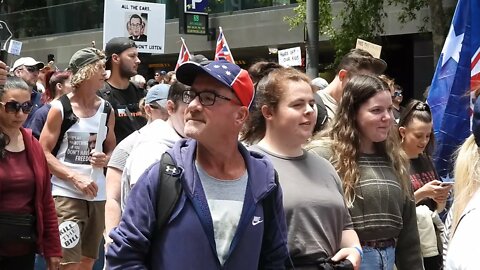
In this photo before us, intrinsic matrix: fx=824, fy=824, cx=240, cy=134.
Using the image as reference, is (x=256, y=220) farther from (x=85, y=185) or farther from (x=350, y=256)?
(x=85, y=185)

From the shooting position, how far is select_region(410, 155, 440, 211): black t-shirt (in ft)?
19.7

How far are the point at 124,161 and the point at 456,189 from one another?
2.48 metres

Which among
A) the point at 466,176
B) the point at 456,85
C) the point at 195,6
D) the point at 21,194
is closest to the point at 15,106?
the point at 21,194

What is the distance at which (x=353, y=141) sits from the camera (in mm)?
4605

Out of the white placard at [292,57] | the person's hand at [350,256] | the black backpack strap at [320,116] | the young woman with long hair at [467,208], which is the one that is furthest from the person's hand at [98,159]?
the white placard at [292,57]

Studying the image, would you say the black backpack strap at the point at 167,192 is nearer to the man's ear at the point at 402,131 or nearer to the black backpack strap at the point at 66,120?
the man's ear at the point at 402,131

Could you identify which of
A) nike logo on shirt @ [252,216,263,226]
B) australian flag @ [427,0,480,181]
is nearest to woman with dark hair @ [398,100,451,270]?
australian flag @ [427,0,480,181]

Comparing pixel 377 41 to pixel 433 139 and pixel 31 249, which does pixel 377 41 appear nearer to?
pixel 433 139

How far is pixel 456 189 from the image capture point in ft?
9.75

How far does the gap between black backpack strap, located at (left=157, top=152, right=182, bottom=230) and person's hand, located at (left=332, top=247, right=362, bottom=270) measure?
1079mm

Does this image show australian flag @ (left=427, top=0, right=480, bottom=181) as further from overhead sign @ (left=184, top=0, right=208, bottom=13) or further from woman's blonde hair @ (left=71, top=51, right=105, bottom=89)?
overhead sign @ (left=184, top=0, right=208, bottom=13)

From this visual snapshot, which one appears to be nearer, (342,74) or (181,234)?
(181,234)

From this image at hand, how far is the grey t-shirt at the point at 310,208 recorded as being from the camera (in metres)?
3.82

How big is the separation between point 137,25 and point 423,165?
311 inches
